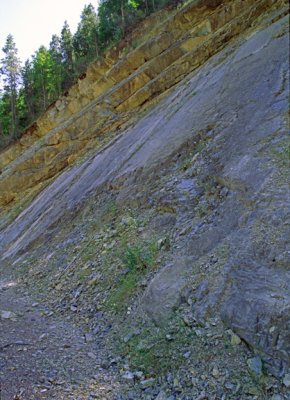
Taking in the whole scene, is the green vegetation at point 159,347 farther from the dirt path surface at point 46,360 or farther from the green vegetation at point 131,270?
the green vegetation at point 131,270

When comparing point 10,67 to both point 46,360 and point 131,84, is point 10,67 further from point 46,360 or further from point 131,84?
point 46,360

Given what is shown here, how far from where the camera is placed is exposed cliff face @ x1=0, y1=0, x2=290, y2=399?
183 inches

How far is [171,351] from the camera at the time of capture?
14.9ft

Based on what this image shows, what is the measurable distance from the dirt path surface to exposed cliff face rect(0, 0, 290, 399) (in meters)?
0.58

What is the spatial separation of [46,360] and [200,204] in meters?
3.78

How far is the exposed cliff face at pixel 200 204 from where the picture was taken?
183 inches

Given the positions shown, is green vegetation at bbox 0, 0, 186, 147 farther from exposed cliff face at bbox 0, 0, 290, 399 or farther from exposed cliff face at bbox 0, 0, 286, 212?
exposed cliff face at bbox 0, 0, 290, 399

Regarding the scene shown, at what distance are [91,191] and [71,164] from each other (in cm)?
728

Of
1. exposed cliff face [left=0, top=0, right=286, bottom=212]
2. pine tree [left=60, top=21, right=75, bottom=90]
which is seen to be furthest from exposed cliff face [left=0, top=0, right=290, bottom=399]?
pine tree [left=60, top=21, right=75, bottom=90]

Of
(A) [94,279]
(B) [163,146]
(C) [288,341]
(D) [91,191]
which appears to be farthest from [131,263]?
(D) [91,191]

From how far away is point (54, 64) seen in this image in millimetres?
38156

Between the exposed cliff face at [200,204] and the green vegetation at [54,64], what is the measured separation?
21.7 meters

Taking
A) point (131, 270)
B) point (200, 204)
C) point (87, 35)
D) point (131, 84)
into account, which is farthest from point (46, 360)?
point (87, 35)

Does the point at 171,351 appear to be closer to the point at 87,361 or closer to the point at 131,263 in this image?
the point at 87,361
